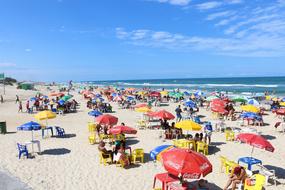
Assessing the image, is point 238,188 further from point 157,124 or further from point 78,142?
point 157,124

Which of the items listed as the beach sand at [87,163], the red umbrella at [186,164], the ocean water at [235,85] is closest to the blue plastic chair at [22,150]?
the beach sand at [87,163]

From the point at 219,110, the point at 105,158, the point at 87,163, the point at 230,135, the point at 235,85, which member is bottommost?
the point at 87,163

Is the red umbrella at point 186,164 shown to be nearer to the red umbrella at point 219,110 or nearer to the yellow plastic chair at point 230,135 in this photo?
the yellow plastic chair at point 230,135

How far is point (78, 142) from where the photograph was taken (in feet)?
45.8

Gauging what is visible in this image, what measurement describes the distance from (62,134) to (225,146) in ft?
27.1

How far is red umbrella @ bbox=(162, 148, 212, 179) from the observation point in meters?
6.68

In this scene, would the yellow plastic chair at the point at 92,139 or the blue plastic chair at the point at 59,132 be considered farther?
the blue plastic chair at the point at 59,132

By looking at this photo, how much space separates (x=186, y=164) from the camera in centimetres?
678

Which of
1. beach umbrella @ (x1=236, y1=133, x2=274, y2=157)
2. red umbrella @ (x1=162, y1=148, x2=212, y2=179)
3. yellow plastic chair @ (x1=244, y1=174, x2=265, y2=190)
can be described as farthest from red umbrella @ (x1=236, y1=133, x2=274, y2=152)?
red umbrella @ (x1=162, y1=148, x2=212, y2=179)

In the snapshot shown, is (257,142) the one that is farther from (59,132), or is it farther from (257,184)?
(59,132)

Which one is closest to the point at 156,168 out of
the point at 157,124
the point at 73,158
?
the point at 73,158

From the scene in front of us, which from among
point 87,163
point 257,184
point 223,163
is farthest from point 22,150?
point 257,184

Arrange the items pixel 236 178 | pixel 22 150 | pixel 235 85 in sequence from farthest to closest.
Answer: pixel 235 85, pixel 22 150, pixel 236 178

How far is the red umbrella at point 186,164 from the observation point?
6.68 meters
